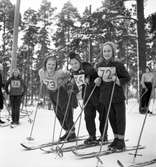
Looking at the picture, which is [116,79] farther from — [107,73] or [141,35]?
[141,35]

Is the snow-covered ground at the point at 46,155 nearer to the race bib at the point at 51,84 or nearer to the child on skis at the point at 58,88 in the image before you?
the child on skis at the point at 58,88

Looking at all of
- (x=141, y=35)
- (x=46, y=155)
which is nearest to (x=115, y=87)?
(x=46, y=155)

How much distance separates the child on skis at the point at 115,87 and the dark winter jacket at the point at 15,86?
4201mm

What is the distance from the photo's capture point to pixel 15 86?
8031mm

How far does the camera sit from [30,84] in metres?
37.5

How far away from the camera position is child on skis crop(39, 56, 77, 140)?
539 cm

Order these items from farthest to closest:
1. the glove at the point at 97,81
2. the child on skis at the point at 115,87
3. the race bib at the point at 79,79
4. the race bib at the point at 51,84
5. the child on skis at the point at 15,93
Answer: the child on skis at the point at 15,93
the race bib at the point at 51,84
the race bib at the point at 79,79
the glove at the point at 97,81
the child on skis at the point at 115,87

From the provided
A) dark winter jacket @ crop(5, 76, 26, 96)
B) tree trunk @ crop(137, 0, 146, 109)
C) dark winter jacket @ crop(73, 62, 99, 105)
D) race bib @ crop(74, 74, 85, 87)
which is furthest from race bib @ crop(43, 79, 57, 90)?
tree trunk @ crop(137, 0, 146, 109)

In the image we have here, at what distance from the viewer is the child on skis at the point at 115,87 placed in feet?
14.0

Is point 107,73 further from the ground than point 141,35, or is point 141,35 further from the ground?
point 141,35

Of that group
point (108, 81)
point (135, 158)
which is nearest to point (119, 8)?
point (108, 81)

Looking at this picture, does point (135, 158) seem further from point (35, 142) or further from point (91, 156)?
point (35, 142)

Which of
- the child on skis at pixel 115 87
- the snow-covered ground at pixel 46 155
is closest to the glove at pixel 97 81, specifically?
the child on skis at pixel 115 87

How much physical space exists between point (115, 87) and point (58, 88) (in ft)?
4.89
